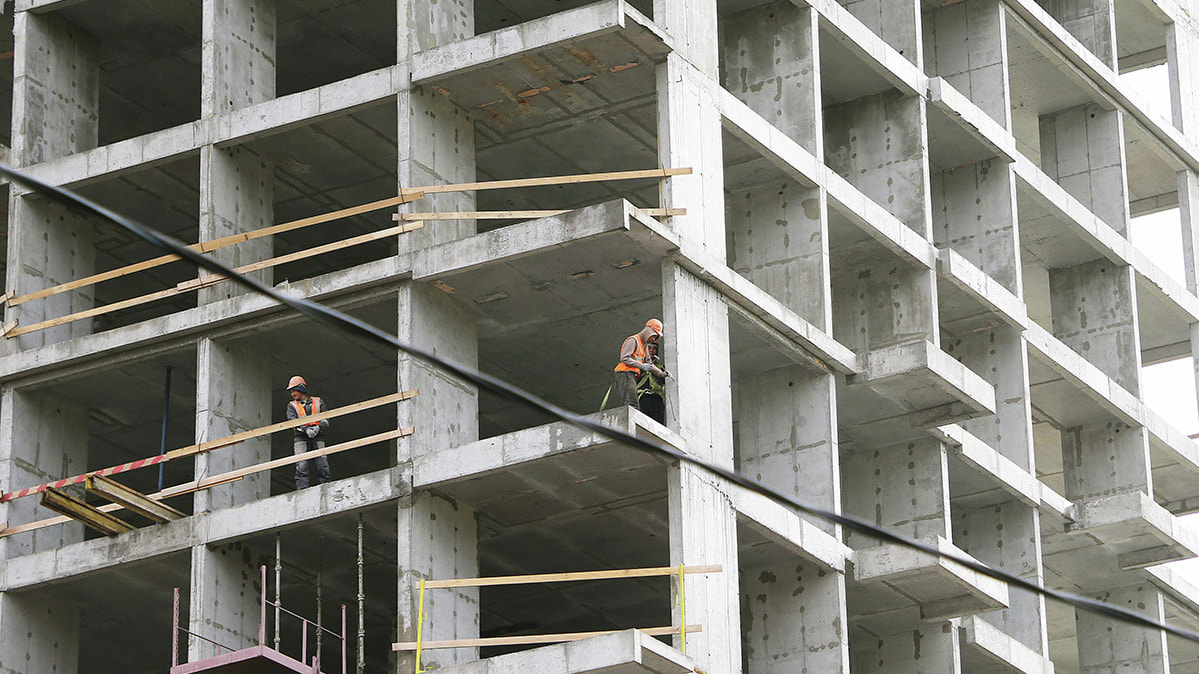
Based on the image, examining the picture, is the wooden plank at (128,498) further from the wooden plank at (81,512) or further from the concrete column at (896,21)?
the concrete column at (896,21)

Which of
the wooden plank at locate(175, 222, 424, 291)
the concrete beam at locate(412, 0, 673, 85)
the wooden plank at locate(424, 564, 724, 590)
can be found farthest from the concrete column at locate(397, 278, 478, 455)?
the concrete beam at locate(412, 0, 673, 85)

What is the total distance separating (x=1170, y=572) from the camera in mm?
37906

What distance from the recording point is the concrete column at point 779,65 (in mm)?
30297

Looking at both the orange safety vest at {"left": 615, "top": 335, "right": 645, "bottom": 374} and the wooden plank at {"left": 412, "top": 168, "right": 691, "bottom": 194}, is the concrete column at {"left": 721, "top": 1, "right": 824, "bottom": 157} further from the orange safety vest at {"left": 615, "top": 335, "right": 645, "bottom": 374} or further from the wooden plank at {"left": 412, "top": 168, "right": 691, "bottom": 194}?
the orange safety vest at {"left": 615, "top": 335, "right": 645, "bottom": 374}

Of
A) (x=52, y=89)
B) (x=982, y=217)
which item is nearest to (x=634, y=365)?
(x=52, y=89)

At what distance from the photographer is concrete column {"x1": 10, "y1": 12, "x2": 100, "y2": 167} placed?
3108cm

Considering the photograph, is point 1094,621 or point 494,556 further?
point 1094,621

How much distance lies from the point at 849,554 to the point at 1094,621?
35.0 ft

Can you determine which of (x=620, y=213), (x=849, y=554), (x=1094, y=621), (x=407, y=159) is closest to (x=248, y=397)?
(x=407, y=159)

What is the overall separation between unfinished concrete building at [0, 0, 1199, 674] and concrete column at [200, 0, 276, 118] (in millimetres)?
48

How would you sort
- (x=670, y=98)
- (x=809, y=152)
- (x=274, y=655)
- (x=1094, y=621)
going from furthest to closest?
(x=1094, y=621) → (x=809, y=152) → (x=670, y=98) → (x=274, y=655)

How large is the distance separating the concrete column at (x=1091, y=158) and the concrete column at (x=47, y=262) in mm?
17015

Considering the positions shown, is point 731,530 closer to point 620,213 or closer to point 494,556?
point 620,213

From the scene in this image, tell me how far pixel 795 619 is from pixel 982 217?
934 cm
